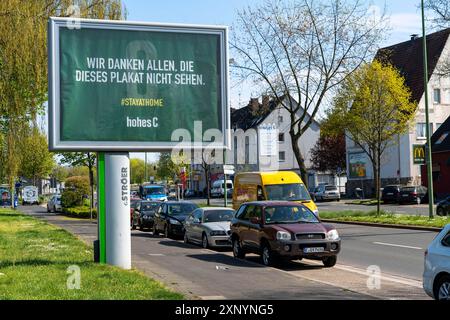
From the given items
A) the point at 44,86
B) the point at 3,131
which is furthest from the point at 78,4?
the point at 3,131

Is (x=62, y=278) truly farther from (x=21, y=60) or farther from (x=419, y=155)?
(x=419, y=155)

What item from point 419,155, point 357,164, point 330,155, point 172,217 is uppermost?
point 330,155

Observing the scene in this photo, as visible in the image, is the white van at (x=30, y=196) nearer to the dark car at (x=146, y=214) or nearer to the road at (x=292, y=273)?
the dark car at (x=146, y=214)

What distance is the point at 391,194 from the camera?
49.8 meters

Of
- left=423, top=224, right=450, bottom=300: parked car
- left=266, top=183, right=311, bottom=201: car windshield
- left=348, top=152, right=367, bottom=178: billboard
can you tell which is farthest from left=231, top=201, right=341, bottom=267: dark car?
left=348, top=152, right=367, bottom=178: billboard

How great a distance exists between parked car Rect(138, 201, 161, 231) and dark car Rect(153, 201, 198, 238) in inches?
103

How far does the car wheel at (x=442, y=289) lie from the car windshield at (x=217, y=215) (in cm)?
1247

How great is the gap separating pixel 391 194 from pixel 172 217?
29210mm

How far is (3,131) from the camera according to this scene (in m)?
20.0

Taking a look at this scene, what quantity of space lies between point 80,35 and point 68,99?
4.31 ft

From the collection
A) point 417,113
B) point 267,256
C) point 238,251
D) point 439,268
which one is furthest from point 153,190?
point 439,268

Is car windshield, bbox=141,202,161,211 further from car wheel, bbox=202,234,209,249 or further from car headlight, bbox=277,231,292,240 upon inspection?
car headlight, bbox=277,231,292,240

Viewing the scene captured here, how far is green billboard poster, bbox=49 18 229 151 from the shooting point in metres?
12.8
